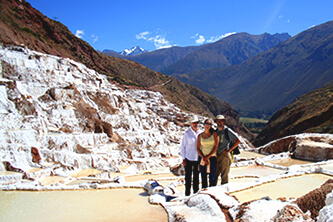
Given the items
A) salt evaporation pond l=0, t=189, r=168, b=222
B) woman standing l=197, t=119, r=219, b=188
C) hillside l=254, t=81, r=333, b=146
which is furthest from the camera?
hillside l=254, t=81, r=333, b=146

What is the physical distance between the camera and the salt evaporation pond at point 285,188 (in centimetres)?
507

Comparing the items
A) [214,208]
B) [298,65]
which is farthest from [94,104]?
[298,65]

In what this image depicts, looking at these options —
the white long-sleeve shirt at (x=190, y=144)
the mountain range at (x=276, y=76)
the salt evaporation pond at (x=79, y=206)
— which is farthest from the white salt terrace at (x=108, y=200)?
the mountain range at (x=276, y=76)

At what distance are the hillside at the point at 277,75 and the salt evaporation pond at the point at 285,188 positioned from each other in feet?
364

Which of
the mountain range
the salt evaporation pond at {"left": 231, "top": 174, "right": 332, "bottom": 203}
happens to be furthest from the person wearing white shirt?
the mountain range

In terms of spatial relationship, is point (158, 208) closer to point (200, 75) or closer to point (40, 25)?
point (40, 25)

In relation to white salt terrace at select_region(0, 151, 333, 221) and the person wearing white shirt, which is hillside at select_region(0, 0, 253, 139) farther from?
the person wearing white shirt

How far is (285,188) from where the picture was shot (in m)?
5.78

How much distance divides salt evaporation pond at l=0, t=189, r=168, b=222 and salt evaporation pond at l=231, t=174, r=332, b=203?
1.85m

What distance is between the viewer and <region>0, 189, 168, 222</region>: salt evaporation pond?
4207 millimetres

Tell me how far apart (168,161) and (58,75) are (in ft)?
43.7

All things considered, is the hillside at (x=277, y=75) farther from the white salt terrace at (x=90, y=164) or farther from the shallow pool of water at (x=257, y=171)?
the shallow pool of water at (x=257, y=171)

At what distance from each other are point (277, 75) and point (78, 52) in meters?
123

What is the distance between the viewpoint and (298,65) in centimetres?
13788
